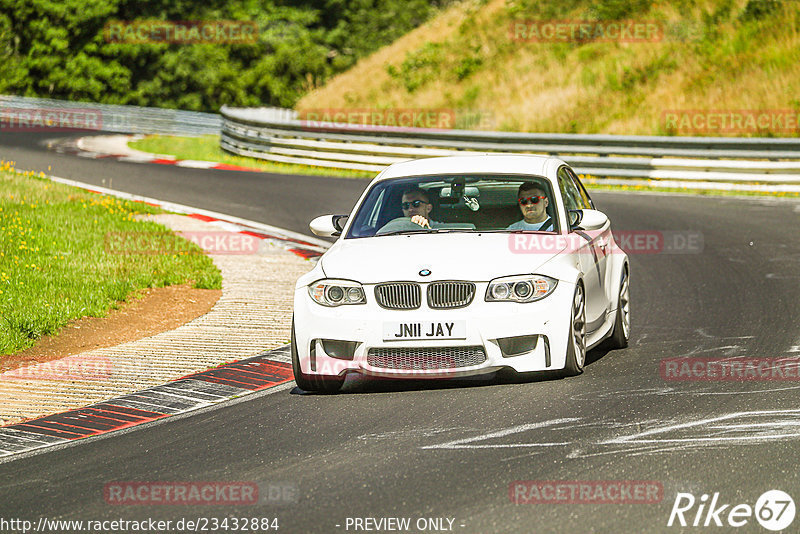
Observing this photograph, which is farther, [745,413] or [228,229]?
[228,229]

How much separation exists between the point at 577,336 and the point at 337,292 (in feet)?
5.52

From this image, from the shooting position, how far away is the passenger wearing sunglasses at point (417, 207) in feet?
29.7

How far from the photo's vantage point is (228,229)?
57.1 feet

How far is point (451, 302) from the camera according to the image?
25.9 ft

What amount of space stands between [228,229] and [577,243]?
9486mm

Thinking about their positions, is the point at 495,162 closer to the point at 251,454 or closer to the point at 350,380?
the point at 350,380

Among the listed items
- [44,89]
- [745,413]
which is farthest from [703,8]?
[44,89]

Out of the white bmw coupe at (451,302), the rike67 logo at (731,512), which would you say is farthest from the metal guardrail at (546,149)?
the rike67 logo at (731,512)

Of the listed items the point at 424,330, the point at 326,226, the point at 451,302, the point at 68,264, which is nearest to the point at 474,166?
the point at 326,226

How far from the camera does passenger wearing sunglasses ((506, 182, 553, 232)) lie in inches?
352

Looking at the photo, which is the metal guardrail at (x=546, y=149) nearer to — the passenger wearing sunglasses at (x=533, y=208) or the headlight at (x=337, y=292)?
the passenger wearing sunglasses at (x=533, y=208)

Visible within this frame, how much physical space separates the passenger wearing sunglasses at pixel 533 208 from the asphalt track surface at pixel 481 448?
3.27 ft

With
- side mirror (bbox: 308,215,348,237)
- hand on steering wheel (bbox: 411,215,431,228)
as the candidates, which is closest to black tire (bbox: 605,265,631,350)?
hand on steering wheel (bbox: 411,215,431,228)

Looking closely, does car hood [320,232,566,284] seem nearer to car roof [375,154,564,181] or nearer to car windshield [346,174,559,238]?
car windshield [346,174,559,238]
